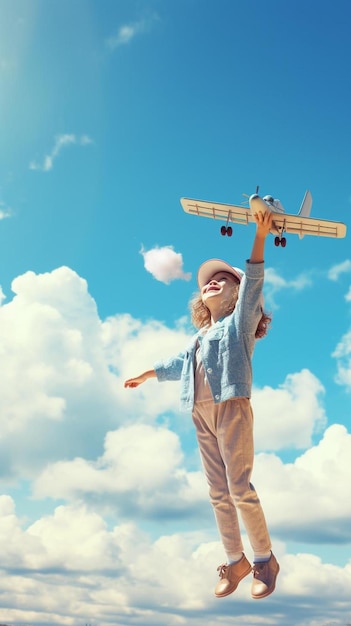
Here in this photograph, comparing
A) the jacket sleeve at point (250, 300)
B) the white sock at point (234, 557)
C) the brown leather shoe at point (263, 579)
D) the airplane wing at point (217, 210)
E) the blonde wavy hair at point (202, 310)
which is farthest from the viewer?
the airplane wing at point (217, 210)

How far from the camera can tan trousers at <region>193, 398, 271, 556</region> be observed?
5488 mm

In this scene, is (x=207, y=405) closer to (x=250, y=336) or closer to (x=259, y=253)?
(x=250, y=336)

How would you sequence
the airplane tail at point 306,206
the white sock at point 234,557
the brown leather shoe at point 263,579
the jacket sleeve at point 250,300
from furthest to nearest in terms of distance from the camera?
the airplane tail at point 306,206, the white sock at point 234,557, the jacket sleeve at point 250,300, the brown leather shoe at point 263,579

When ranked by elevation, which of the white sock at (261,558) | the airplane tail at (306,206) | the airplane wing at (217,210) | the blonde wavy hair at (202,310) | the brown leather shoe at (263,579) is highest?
the airplane tail at (306,206)

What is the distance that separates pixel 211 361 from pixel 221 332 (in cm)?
29

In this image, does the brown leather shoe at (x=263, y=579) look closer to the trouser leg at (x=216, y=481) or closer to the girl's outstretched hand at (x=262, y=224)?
the trouser leg at (x=216, y=481)

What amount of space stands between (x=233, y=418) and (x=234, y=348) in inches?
24.8

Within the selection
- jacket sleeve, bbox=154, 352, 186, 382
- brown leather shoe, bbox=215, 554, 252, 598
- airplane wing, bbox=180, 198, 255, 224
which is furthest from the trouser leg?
airplane wing, bbox=180, 198, 255, 224

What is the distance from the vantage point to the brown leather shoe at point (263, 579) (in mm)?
5414

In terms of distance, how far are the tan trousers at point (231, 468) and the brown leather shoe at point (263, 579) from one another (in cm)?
11

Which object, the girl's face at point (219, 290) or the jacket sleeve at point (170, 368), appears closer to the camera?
the girl's face at point (219, 290)

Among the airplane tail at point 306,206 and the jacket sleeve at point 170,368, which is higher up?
the airplane tail at point 306,206

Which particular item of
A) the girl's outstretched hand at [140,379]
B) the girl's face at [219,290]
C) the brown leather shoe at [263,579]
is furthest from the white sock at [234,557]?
the girl's face at [219,290]

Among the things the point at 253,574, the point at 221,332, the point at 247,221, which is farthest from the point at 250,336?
the point at 247,221
